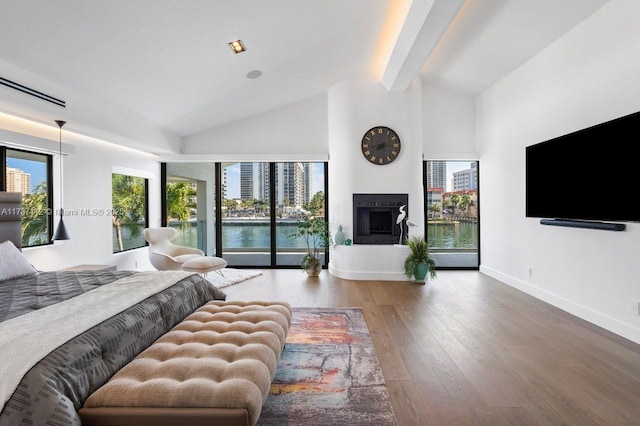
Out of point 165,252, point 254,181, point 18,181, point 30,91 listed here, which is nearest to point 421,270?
point 254,181

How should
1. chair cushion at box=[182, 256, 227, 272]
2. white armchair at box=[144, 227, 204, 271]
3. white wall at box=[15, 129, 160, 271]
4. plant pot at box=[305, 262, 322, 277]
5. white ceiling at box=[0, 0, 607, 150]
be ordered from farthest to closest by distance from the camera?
plant pot at box=[305, 262, 322, 277]
white armchair at box=[144, 227, 204, 271]
chair cushion at box=[182, 256, 227, 272]
white wall at box=[15, 129, 160, 271]
white ceiling at box=[0, 0, 607, 150]

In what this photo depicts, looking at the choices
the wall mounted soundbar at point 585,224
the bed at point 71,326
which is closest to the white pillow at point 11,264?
the bed at point 71,326

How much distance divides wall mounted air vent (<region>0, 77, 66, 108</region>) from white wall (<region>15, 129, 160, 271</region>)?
37.1 inches

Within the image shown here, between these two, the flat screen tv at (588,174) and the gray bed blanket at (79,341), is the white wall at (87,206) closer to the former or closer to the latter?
the gray bed blanket at (79,341)

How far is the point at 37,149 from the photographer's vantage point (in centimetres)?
357

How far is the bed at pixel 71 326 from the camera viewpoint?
128cm

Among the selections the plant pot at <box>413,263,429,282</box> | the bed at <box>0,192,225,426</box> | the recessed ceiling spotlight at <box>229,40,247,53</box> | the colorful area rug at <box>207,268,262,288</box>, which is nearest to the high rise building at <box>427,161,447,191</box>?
the plant pot at <box>413,263,429,282</box>

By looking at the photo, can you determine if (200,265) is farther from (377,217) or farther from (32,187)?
(377,217)

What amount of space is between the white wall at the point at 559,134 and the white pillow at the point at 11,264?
212 inches

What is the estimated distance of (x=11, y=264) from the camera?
292cm

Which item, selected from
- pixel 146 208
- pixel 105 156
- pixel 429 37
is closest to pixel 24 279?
pixel 105 156

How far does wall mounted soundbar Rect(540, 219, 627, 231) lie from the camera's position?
118 inches

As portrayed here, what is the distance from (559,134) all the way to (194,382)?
4372 mm

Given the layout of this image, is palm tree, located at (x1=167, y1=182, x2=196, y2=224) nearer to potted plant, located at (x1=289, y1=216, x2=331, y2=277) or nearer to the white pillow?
potted plant, located at (x1=289, y1=216, x2=331, y2=277)
